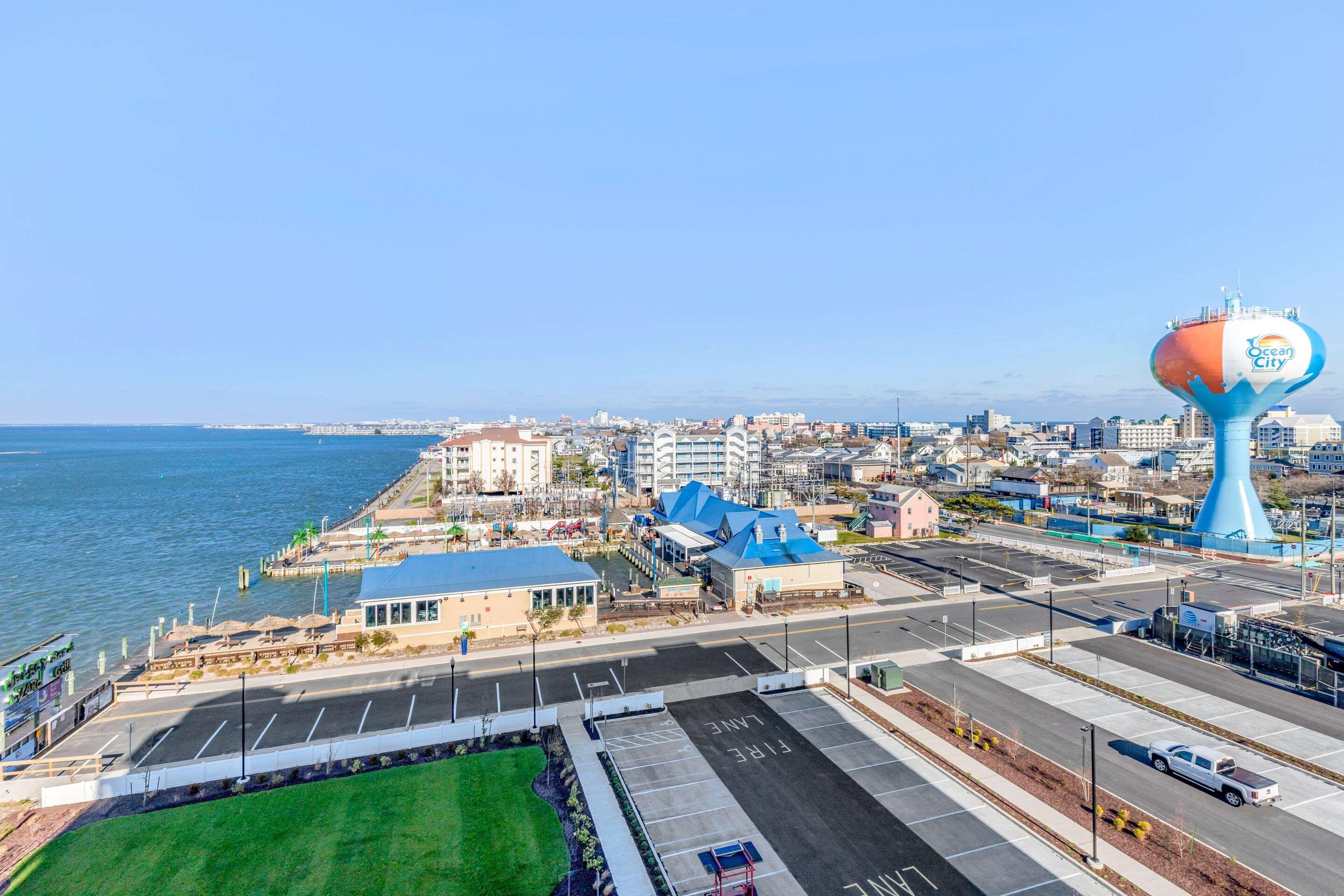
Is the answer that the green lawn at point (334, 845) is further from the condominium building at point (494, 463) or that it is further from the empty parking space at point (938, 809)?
the condominium building at point (494, 463)

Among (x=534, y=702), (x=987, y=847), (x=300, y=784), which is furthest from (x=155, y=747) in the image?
(x=987, y=847)

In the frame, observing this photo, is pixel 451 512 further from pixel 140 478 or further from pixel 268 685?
pixel 140 478

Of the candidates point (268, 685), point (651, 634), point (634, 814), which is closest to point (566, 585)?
point (651, 634)

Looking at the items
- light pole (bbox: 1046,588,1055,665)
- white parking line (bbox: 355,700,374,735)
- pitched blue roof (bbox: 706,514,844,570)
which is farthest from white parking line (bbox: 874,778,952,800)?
pitched blue roof (bbox: 706,514,844,570)

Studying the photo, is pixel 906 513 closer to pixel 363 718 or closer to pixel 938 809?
pixel 938 809

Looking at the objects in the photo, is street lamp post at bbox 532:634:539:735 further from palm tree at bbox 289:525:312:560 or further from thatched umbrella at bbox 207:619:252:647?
palm tree at bbox 289:525:312:560

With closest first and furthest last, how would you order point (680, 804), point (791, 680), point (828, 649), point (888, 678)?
point (680, 804) < point (888, 678) < point (791, 680) < point (828, 649)

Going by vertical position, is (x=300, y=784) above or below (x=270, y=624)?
below
